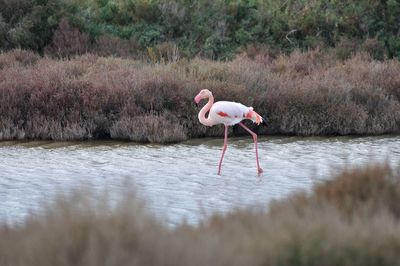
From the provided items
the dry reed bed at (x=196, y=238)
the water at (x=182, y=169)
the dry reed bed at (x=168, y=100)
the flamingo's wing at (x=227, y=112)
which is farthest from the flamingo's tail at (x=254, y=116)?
the dry reed bed at (x=196, y=238)

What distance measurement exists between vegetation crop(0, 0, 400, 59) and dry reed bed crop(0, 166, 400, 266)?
16278 millimetres

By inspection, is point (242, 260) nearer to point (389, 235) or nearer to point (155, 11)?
point (389, 235)

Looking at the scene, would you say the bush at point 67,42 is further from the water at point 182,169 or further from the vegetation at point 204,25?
the water at point 182,169

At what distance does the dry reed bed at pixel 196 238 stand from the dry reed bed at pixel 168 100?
9391 millimetres

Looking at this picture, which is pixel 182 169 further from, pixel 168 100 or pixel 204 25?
pixel 204 25

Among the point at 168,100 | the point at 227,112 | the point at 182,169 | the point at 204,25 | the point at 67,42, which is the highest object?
the point at 227,112

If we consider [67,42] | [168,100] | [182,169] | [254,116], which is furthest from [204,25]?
[182,169]

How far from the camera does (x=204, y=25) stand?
2683 cm

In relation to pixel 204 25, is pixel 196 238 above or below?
above

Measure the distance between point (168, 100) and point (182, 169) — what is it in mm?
4082

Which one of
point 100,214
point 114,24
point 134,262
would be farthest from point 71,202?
point 114,24

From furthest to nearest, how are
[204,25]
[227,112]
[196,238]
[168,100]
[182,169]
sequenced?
[204,25]
[168,100]
[227,112]
[182,169]
[196,238]

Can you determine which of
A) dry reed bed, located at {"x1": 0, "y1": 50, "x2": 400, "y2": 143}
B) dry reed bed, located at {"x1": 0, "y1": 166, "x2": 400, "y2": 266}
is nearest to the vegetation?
dry reed bed, located at {"x1": 0, "y1": 50, "x2": 400, "y2": 143}

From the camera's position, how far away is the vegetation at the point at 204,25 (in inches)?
920
